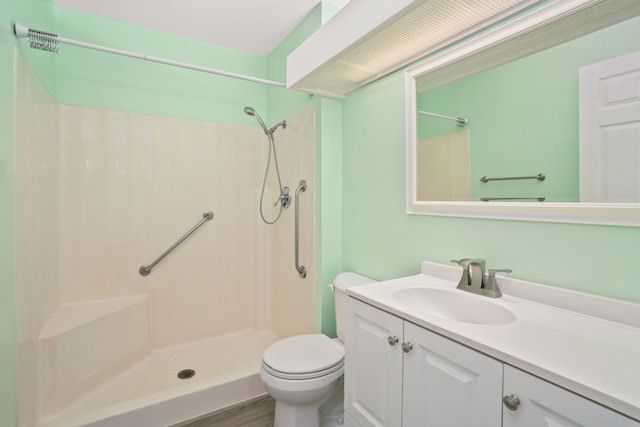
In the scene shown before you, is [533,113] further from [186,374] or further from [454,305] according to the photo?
[186,374]

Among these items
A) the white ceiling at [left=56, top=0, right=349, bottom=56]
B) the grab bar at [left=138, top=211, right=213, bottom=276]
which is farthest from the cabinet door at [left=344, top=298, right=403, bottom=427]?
the white ceiling at [left=56, top=0, right=349, bottom=56]

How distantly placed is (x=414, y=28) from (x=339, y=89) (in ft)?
2.20

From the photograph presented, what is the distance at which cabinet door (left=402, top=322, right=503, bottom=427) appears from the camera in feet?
2.49

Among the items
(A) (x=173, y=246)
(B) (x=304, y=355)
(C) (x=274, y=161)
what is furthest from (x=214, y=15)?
(B) (x=304, y=355)

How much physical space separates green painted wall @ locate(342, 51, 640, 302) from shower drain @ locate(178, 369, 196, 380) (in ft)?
4.24

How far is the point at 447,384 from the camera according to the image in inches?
33.7

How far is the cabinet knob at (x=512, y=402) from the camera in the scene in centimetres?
70

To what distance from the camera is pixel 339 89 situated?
1.85 meters

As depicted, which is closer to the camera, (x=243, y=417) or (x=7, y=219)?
(x=7, y=219)

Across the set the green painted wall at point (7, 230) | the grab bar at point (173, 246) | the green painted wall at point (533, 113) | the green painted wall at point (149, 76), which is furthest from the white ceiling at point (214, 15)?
the grab bar at point (173, 246)

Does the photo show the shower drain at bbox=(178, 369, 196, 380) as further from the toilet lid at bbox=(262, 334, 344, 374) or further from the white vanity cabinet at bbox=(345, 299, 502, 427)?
the white vanity cabinet at bbox=(345, 299, 502, 427)

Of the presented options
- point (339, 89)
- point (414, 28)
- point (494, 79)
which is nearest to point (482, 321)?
point (494, 79)

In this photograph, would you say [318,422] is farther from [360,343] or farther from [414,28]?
[414,28]

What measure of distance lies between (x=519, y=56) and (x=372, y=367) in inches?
51.1
